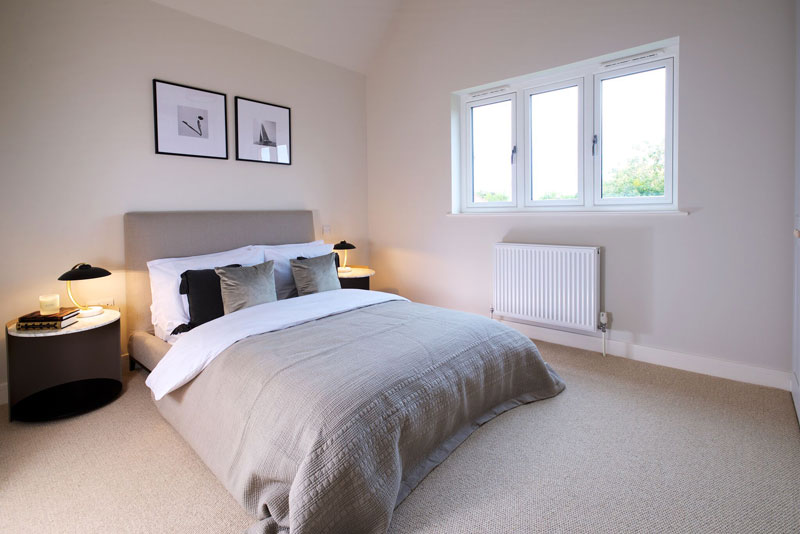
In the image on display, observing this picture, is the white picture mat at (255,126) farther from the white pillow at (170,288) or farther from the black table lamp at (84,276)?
the black table lamp at (84,276)

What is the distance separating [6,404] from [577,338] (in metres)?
3.95

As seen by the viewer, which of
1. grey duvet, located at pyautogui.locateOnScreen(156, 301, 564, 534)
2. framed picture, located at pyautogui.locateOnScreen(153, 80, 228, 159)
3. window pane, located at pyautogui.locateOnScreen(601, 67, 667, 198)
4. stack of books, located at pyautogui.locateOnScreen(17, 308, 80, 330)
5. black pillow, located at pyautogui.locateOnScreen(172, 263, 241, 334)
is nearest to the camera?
grey duvet, located at pyautogui.locateOnScreen(156, 301, 564, 534)

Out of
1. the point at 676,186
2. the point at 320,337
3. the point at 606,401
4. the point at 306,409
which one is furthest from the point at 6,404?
the point at 676,186

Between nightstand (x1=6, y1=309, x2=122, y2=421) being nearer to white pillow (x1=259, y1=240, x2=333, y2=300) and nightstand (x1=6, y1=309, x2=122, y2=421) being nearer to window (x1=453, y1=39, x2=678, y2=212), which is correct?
white pillow (x1=259, y1=240, x2=333, y2=300)

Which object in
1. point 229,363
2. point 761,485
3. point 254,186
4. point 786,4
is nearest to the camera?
point 761,485

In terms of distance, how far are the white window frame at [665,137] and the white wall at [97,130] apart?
2.69 meters

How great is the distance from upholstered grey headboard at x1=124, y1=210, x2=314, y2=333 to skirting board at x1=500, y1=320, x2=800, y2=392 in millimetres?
2484

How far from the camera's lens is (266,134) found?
3.96m

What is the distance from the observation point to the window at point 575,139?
318cm

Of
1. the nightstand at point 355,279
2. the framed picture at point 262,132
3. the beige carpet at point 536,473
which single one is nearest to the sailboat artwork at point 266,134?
the framed picture at point 262,132

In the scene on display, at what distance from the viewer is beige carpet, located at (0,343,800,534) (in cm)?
167

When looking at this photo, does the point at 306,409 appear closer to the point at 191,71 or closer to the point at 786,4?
the point at 191,71

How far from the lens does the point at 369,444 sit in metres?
1.67

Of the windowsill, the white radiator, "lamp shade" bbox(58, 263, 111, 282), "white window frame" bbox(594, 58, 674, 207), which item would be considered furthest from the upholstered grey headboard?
"white window frame" bbox(594, 58, 674, 207)
